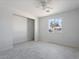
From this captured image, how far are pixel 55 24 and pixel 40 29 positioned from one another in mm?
1748

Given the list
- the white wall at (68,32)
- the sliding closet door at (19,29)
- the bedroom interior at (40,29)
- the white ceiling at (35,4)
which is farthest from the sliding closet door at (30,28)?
the white ceiling at (35,4)

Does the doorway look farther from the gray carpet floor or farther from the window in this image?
the gray carpet floor

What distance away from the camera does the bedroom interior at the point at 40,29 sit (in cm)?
369

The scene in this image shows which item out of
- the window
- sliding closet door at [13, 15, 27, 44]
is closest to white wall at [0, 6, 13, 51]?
sliding closet door at [13, 15, 27, 44]

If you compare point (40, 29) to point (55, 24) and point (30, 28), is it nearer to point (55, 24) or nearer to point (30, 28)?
point (30, 28)

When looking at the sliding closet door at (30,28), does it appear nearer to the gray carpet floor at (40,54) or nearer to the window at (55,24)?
the window at (55,24)

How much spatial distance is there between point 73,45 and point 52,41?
176 centimetres

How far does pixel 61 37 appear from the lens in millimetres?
5652

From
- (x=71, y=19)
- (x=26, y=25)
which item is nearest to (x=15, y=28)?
(x=26, y=25)

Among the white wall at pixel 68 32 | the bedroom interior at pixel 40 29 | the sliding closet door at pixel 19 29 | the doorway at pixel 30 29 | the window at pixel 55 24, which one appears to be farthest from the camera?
the doorway at pixel 30 29

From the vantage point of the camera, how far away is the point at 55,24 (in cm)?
610

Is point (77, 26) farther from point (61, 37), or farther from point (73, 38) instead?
point (61, 37)

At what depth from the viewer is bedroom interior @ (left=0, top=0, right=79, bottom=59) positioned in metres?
3.69

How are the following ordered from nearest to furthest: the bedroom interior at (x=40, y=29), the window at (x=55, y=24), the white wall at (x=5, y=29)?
the bedroom interior at (x=40, y=29) → the white wall at (x=5, y=29) → the window at (x=55, y=24)
